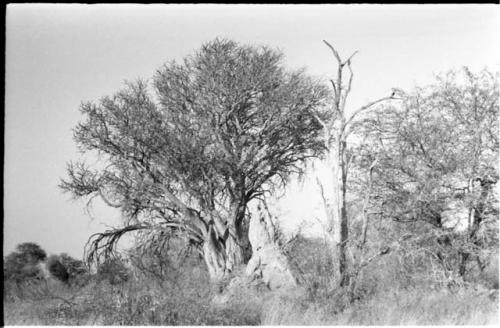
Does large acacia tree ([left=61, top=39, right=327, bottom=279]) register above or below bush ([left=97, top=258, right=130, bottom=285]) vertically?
above

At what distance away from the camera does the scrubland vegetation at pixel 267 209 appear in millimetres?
14555

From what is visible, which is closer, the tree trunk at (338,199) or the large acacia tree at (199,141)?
the tree trunk at (338,199)

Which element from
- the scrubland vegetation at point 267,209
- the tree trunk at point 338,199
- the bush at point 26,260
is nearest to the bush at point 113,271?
the scrubland vegetation at point 267,209

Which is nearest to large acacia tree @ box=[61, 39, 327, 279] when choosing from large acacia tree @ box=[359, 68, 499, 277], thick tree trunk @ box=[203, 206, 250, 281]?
thick tree trunk @ box=[203, 206, 250, 281]

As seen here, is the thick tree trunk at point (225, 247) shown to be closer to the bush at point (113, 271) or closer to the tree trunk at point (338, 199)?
the bush at point (113, 271)

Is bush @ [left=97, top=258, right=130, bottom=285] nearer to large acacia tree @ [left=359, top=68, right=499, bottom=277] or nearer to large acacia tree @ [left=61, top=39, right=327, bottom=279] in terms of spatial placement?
large acacia tree @ [left=61, top=39, right=327, bottom=279]

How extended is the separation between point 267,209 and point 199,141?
9.73ft

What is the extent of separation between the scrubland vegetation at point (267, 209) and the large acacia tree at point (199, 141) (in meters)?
0.04

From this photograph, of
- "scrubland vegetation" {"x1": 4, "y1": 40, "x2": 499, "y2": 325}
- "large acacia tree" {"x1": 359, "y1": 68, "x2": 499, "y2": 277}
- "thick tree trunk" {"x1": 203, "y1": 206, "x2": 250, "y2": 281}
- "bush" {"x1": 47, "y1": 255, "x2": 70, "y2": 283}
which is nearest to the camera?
"scrubland vegetation" {"x1": 4, "y1": 40, "x2": 499, "y2": 325}

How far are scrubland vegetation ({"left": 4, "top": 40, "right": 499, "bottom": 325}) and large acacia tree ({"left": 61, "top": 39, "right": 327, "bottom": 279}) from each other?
4 centimetres

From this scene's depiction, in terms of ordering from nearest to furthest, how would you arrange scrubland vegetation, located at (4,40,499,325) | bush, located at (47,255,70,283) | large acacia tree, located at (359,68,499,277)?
scrubland vegetation, located at (4,40,499,325) < large acacia tree, located at (359,68,499,277) < bush, located at (47,255,70,283)

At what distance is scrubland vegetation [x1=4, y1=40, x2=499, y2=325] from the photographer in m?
14.6

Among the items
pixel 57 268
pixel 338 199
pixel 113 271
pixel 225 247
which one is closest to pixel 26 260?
pixel 57 268

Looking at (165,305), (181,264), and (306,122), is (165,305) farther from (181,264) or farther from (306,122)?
(306,122)
